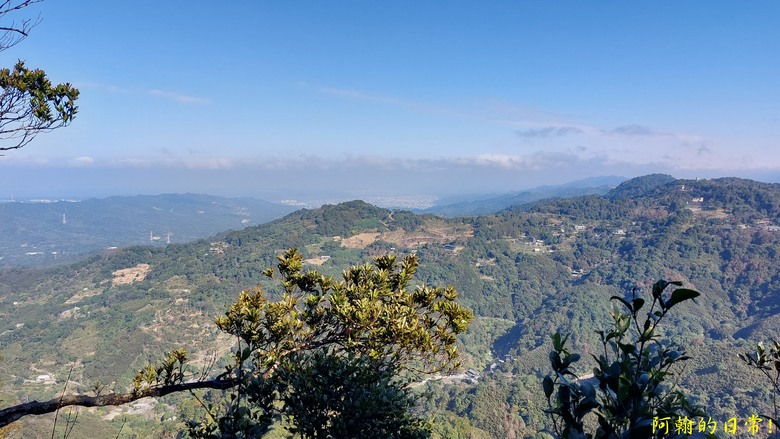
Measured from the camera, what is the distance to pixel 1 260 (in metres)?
182

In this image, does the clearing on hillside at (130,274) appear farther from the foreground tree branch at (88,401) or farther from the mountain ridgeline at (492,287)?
the foreground tree branch at (88,401)

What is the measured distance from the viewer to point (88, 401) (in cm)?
493

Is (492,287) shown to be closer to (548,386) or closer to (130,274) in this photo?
(130,274)

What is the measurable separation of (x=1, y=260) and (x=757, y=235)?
294m

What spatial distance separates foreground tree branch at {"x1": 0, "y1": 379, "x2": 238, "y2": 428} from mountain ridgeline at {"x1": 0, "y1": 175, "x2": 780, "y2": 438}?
4277 cm

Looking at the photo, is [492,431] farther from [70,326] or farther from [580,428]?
[70,326]

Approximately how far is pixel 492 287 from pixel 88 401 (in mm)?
124234

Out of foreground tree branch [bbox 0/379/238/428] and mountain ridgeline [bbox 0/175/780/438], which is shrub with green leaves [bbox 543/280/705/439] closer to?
foreground tree branch [bbox 0/379/238/428]

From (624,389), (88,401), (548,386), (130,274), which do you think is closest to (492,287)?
(130,274)

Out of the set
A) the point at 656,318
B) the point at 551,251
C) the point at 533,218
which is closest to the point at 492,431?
the point at 656,318

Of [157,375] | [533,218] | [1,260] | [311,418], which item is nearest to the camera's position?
[311,418]

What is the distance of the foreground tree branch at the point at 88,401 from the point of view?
4656mm

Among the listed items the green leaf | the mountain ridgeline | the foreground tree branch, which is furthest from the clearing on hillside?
the green leaf

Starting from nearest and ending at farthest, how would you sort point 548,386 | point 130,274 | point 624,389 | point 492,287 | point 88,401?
point 624,389, point 548,386, point 88,401, point 130,274, point 492,287
